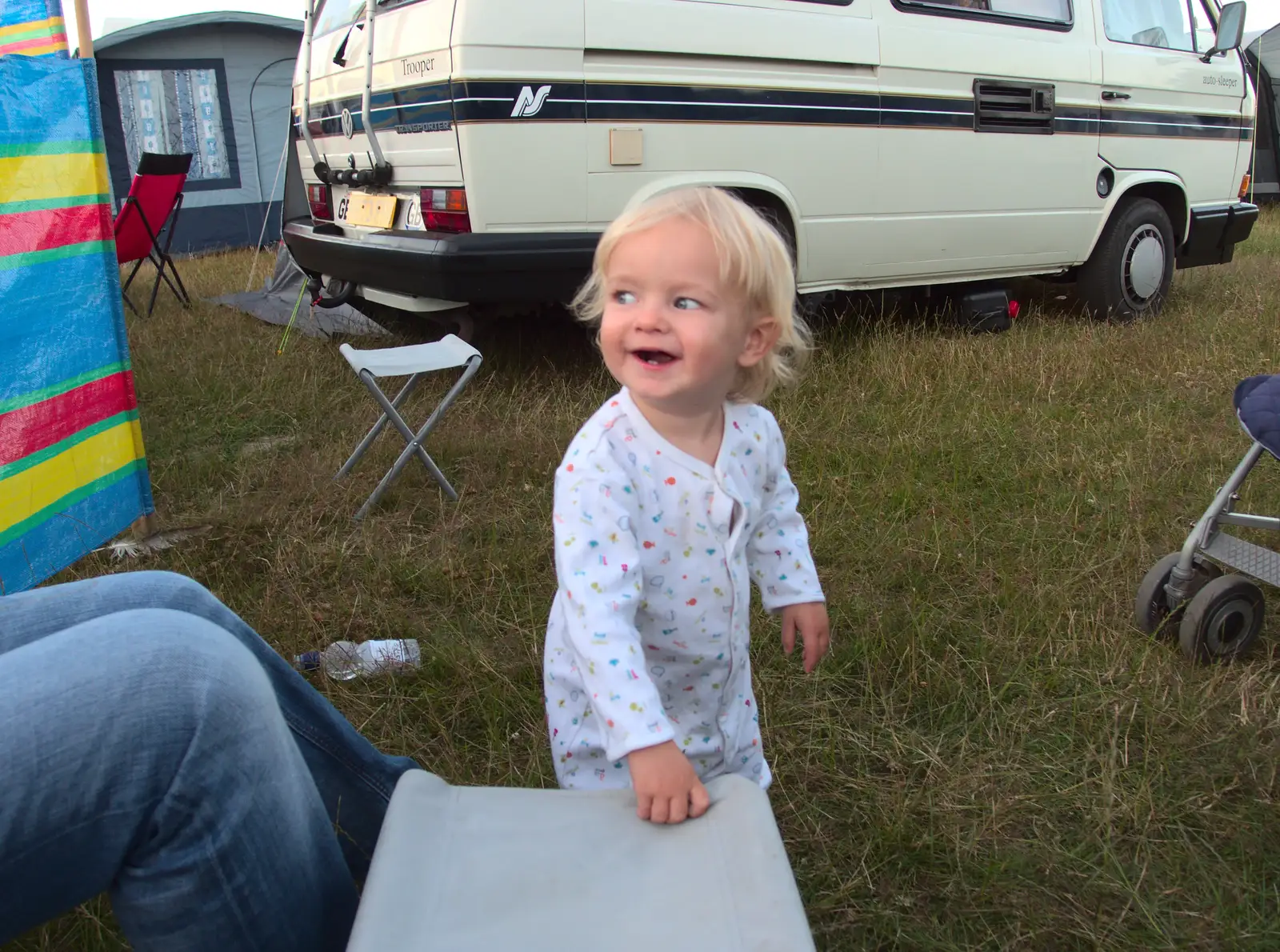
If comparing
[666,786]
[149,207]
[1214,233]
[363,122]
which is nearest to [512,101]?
[363,122]

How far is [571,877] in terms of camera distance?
99cm

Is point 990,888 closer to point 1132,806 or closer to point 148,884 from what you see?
point 1132,806

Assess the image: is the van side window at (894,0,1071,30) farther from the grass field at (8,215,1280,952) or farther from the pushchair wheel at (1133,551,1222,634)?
the pushchair wheel at (1133,551,1222,634)

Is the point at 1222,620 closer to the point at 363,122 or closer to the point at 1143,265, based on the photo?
the point at 363,122

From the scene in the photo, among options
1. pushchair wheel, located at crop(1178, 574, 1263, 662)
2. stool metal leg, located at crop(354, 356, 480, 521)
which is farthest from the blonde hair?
stool metal leg, located at crop(354, 356, 480, 521)

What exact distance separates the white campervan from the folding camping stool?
572mm

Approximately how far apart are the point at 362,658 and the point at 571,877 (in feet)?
4.94

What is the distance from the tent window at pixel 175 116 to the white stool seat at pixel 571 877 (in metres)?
10.8

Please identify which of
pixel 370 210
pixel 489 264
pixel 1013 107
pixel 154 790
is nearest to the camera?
pixel 154 790

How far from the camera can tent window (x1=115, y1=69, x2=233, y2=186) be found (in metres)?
10.4

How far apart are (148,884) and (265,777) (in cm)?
13

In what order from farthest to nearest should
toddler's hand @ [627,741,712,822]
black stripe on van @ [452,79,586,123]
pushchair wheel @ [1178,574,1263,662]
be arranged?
1. black stripe on van @ [452,79,586,123]
2. pushchair wheel @ [1178,574,1263,662]
3. toddler's hand @ [627,741,712,822]

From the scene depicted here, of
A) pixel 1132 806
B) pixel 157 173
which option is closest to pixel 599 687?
pixel 1132 806

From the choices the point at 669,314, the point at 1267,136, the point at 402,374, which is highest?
the point at 669,314
